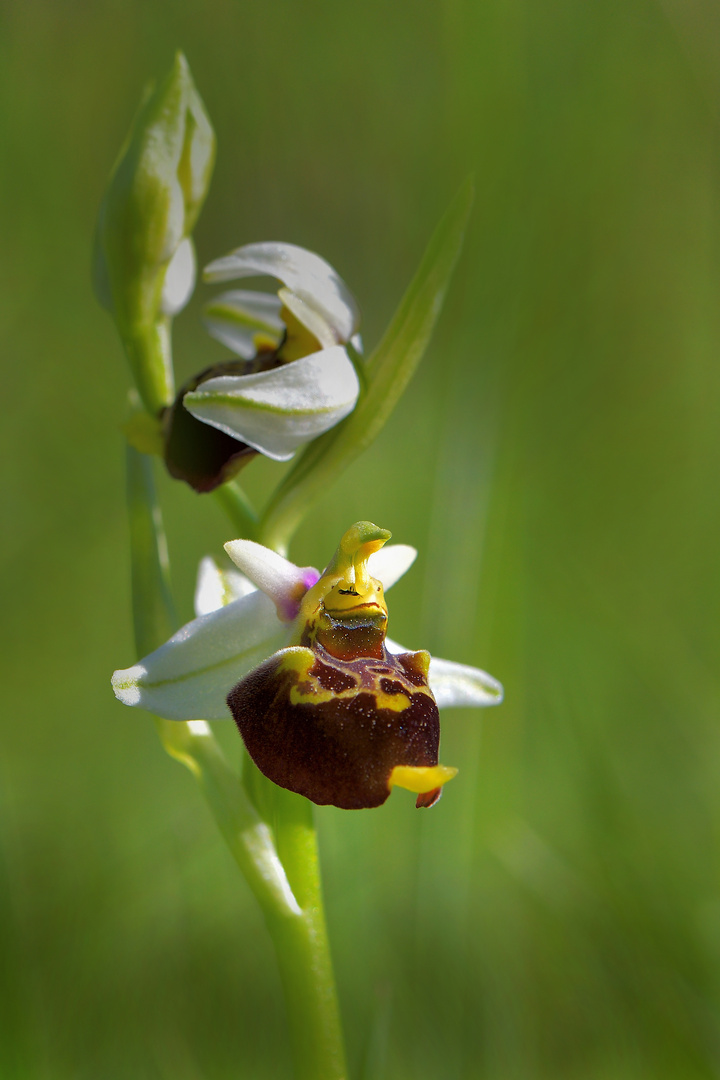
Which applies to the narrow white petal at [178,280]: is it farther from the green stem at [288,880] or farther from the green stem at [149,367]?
the green stem at [288,880]

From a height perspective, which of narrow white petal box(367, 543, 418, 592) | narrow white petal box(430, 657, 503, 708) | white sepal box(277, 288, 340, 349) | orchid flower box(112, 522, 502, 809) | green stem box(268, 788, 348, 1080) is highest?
white sepal box(277, 288, 340, 349)

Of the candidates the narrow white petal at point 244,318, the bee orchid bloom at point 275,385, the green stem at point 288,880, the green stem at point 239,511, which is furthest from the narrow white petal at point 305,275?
the green stem at point 288,880

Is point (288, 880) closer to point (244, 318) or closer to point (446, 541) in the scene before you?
point (446, 541)

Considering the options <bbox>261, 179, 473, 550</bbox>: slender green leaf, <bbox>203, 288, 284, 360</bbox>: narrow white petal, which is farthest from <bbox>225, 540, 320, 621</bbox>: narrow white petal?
<bbox>203, 288, 284, 360</bbox>: narrow white petal

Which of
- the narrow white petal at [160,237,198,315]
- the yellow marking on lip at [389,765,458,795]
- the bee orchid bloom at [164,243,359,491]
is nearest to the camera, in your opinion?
the yellow marking on lip at [389,765,458,795]

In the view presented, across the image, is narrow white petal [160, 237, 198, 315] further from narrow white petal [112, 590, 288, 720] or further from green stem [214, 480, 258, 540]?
narrow white petal [112, 590, 288, 720]

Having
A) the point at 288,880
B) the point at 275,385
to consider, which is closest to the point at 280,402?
the point at 275,385
